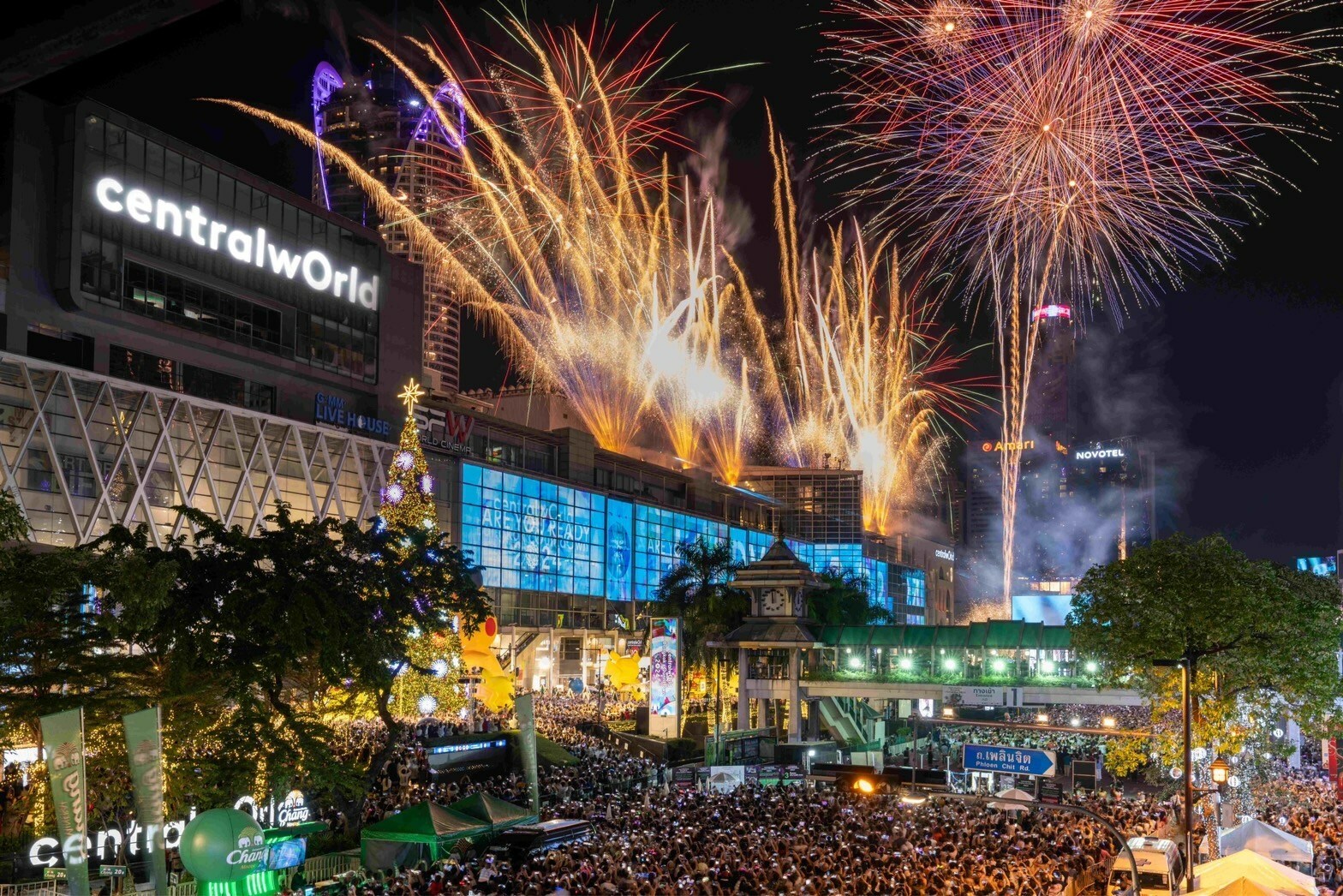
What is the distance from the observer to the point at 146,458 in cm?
5569

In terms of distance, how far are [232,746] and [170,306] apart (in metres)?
36.3

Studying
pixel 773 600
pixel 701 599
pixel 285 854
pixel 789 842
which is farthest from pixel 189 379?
pixel 789 842

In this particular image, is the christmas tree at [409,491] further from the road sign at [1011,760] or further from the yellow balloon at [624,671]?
the yellow balloon at [624,671]

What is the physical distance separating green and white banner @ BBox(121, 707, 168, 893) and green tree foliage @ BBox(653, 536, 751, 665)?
42.7 metres

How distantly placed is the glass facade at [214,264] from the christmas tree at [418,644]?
799 inches

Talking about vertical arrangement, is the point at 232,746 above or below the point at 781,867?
above

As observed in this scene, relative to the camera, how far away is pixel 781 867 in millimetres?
22828

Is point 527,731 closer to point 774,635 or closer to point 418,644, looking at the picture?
point 418,644

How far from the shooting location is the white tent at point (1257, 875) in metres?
18.4

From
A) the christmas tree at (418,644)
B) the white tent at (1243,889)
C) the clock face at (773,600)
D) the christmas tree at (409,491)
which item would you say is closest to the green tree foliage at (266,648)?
the christmas tree at (418,644)

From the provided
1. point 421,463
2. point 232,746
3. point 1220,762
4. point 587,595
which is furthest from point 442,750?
point 587,595

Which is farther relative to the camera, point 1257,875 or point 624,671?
point 624,671

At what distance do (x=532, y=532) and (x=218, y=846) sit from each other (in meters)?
59.2

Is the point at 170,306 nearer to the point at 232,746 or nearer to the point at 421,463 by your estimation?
the point at 421,463
